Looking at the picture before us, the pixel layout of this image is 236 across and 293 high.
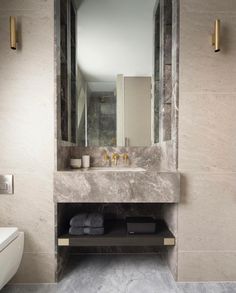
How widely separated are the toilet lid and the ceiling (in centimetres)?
141

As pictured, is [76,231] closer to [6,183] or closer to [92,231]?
[92,231]

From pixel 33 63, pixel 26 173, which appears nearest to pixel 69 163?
pixel 26 173

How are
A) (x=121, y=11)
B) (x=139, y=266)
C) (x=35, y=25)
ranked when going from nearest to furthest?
(x=35, y=25) → (x=139, y=266) → (x=121, y=11)

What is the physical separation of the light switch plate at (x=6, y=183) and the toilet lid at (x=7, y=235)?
27 cm

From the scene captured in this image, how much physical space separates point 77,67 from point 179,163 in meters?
1.33

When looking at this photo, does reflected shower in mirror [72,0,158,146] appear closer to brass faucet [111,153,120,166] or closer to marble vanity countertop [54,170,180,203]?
brass faucet [111,153,120,166]

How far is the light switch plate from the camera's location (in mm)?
1668

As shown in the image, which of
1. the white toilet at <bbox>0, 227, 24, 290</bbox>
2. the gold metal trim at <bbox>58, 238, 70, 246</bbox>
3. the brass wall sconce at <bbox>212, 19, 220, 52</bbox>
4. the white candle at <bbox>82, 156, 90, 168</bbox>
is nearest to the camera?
the white toilet at <bbox>0, 227, 24, 290</bbox>

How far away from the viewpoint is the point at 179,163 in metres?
1.67

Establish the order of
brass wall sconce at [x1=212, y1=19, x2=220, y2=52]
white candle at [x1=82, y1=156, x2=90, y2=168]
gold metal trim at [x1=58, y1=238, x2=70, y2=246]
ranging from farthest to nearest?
white candle at [x1=82, y1=156, x2=90, y2=168]
gold metal trim at [x1=58, y1=238, x2=70, y2=246]
brass wall sconce at [x1=212, y1=19, x2=220, y2=52]

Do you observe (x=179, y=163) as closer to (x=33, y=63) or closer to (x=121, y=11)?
(x=33, y=63)

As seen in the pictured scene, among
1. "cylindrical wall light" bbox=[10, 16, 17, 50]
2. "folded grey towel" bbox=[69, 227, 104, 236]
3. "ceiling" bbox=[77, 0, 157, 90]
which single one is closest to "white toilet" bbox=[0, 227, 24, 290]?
"folded grey towel" bbox=[69, 227, 104, 236]

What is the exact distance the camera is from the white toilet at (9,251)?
1.36 metres

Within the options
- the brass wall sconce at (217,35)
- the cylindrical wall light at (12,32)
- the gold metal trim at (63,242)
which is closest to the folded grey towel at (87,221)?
Answer: the gold metal trim at (63,242)
